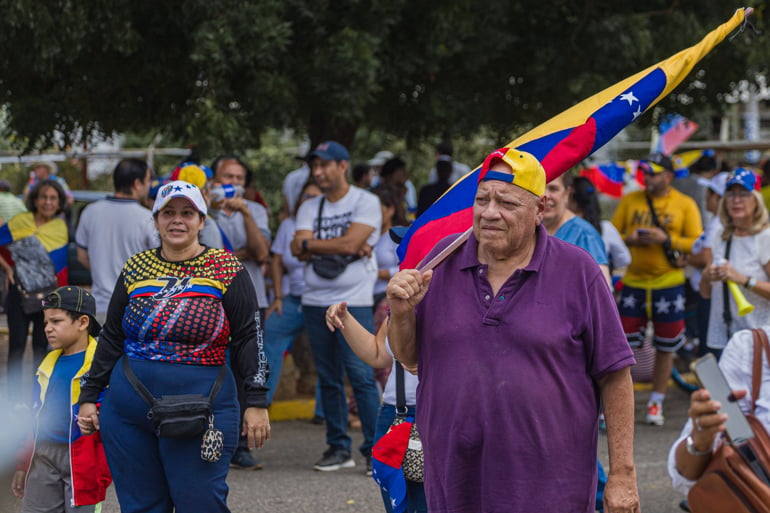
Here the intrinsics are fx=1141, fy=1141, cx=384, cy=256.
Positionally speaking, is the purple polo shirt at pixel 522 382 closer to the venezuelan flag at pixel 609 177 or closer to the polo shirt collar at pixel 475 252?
the polo shirt collar at pixel 475 252

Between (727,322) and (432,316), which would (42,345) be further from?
(432,316)

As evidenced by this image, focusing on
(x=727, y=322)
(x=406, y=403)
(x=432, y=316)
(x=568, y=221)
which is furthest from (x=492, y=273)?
(x=727, y=322)

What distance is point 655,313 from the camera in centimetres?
963

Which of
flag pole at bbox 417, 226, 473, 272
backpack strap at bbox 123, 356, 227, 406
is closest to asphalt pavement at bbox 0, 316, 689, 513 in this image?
backpack strap at bbox 123, 356, 227, 406

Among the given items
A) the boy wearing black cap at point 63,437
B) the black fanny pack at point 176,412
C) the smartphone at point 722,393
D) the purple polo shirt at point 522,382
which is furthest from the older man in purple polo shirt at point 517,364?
the boy wearing black cap at point 63,437

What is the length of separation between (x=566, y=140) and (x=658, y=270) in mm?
4921

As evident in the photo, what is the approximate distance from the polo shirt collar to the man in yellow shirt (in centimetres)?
597

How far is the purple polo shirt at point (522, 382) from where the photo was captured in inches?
141

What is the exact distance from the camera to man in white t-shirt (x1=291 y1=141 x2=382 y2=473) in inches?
302

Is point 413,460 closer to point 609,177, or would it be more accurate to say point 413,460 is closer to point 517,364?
point 517,364

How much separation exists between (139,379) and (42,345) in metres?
4.76

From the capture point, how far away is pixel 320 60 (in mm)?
8516

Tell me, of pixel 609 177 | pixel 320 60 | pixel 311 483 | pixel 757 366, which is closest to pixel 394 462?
pixel 757 366

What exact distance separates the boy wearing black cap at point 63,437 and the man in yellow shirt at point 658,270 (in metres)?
5.36
